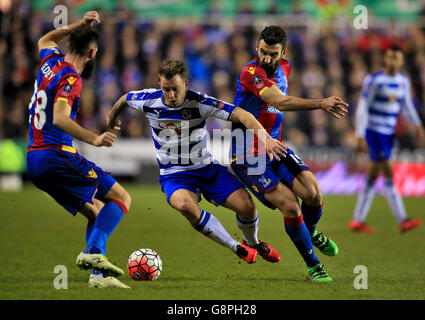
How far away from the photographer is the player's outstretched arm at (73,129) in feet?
18.1

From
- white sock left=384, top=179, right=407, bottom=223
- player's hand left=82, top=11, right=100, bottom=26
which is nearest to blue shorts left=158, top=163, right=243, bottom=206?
player's hand left=82, top=11, right=100, bottom=26

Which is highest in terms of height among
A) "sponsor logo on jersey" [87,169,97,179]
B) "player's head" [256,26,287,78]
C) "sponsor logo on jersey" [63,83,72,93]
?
"player's head" [256,26,287,78]

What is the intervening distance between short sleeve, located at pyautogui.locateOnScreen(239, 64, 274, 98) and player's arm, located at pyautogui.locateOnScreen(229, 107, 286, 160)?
0.98 feet

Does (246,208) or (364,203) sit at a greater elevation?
(246,208)

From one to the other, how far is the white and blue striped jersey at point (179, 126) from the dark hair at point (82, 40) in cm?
81

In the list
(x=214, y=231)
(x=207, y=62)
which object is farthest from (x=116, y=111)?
(x=207, y=62)

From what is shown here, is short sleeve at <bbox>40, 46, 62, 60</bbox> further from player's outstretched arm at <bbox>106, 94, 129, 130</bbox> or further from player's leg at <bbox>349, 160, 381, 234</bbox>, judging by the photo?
player's leg at <bbox>349, 160, 381, 234</bbox>

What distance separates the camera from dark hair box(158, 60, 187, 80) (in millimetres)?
6332

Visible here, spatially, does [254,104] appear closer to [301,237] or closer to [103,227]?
[301,237]

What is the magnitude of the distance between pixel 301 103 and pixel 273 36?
2.44ft

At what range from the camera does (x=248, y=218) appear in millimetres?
6770

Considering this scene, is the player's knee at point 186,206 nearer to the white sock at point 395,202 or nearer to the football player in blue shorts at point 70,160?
the football player in blue shorts at point 70,160

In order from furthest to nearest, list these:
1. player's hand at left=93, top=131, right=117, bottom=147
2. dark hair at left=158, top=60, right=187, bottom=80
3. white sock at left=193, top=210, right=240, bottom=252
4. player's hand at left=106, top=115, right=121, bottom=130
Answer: player's hand at left=106, top=115, right=121, bottom=130 → white sock at left=193, top=210, right=240, bottom=252 → dark hair at left=158, top=60, right=187, bottom=80 → player's hand at left=93, top=131, right=117, bottom=147

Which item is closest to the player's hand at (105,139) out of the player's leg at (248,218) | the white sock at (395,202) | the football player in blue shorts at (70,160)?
the football player in blue shorts at (70,160)
